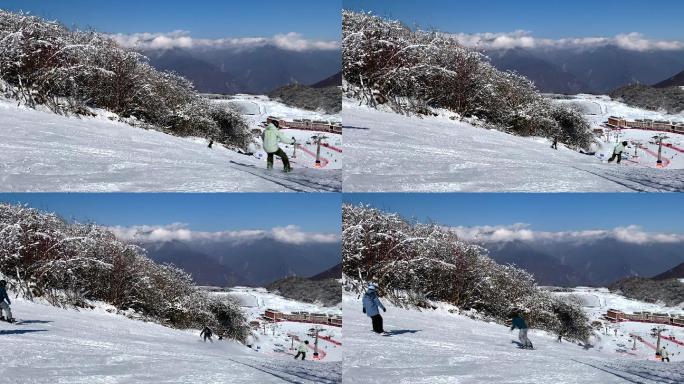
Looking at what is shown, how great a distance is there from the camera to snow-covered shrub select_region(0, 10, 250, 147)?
7316 millimetres

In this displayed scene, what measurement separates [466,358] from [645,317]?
1.44m

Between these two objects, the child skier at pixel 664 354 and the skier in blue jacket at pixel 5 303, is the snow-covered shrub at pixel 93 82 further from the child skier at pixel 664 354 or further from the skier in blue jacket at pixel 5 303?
the child skier at pixel 664 354

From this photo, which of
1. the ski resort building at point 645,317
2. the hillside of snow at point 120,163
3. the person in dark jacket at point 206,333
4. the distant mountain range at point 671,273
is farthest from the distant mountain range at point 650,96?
the person in dark jacket at point 206,333

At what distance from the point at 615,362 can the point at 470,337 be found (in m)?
1.03

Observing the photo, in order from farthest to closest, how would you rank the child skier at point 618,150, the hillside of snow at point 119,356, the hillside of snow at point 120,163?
the child skier at point 618,150
the hillside of snow at point 120,163
the hillside of snow at point 119,356

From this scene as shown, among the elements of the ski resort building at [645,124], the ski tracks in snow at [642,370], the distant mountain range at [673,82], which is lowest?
the ski tracks in snow at [642,370]

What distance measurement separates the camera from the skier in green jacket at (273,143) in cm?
712

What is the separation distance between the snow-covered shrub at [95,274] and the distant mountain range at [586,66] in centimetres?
274

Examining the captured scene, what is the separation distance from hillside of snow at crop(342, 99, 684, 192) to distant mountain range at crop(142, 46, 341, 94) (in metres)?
0.37

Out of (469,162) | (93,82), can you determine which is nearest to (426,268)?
(469,162)

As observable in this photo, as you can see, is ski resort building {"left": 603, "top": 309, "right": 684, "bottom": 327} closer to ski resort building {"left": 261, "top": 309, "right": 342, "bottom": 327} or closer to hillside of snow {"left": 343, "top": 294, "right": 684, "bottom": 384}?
hillside of snow {"left": 343, "top": 294, "right": 684, "bottom": 384}

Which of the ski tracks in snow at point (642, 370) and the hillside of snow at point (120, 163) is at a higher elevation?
the hillside of snow at point (120, 163)

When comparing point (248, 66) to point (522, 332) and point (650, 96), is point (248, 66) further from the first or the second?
point (650, 96)

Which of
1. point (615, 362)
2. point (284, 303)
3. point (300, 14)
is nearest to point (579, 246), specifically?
point (615, 362)
